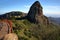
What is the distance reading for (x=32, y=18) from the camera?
82.9 metres

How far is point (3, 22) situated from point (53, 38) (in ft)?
126

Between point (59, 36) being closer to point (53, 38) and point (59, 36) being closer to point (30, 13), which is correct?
point (53, 38)

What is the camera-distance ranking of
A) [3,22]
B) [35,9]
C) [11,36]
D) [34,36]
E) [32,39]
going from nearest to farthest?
[11,36] → [3,22] → [32,39] → [34,36] → [35,9]

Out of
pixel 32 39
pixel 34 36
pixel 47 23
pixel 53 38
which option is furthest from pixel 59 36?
pixel 47 23

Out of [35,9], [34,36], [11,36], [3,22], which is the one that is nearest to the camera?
[11,36]

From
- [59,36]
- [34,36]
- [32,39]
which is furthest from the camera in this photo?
[34,36]

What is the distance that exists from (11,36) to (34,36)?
51.2 metres

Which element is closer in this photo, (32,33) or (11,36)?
(11,36)

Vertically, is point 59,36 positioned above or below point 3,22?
below

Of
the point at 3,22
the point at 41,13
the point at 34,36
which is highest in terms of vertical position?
the point at 3,22

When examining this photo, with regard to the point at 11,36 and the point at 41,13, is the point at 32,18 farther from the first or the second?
the point at 11,36

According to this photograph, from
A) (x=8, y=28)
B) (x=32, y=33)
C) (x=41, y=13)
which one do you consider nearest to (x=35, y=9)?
(x=41, y=13)

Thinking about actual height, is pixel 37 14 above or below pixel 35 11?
below

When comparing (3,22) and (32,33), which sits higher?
(3,22)
